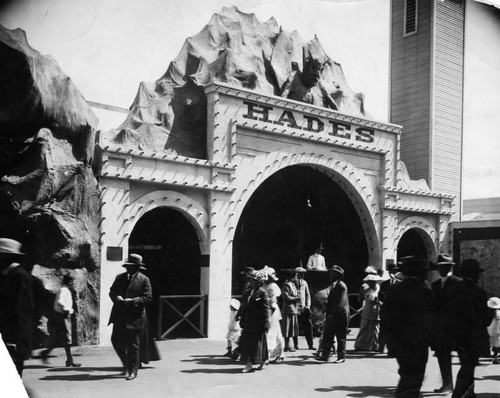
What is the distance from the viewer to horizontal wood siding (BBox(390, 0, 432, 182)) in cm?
1020

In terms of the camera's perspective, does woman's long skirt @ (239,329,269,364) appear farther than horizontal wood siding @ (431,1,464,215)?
No

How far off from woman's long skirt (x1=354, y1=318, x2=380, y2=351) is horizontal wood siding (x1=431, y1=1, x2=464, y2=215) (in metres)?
3.74

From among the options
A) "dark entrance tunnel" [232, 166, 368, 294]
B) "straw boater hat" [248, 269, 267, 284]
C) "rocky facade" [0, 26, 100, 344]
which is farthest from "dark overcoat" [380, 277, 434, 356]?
"dark entrance tunnel" [232, 166, 368, 294]

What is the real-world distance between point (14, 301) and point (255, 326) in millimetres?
3381

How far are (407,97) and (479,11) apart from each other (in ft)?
12.3

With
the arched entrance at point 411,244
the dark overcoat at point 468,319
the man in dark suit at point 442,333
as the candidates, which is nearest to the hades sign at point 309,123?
the arched entrance at point 411,244

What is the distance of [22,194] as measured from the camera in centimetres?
577

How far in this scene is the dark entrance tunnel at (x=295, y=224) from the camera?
38.4 ft

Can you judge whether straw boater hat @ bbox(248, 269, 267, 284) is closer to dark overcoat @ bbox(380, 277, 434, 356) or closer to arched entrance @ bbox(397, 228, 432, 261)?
dark overcoat @ bbox(380, 277, 434, 356)

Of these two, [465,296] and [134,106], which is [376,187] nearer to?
[134,106]

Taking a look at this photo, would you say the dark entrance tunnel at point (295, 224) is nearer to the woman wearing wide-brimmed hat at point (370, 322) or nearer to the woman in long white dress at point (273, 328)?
the woman wearing wide-brimmed hat at point (370, 322)

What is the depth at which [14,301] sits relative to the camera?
4.24 meters

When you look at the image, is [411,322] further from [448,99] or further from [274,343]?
[448,99]

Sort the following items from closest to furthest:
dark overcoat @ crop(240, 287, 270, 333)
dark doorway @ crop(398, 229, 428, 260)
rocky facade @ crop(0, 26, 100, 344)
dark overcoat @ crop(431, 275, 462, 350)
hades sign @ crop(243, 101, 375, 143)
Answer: rocky facade @ crop(0, 26, 100, 344) < dark overcoat @ crop(431, 275, 462, 350) < dark overcoat @ crop(240, 287, 270, 333) < hades sign @ crop(243, 101, 375, 143) < dark doorway @ crop(398, 229, 428, 260)
